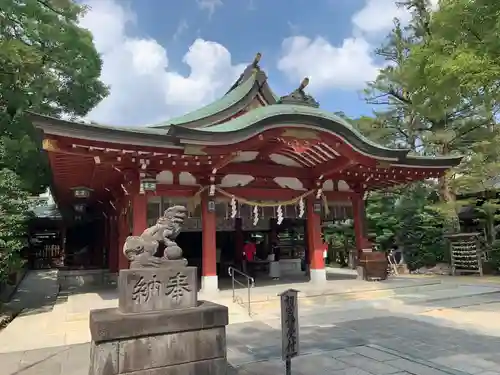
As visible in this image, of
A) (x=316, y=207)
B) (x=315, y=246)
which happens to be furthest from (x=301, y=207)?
(x=315, y=246)

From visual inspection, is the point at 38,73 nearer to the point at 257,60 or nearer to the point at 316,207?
the point at 257,60

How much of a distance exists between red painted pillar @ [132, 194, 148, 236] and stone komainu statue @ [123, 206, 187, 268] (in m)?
5.17

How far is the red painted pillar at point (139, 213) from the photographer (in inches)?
397

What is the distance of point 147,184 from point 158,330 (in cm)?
624

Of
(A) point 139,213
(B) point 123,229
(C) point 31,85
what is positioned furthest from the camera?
(C) point 31,85

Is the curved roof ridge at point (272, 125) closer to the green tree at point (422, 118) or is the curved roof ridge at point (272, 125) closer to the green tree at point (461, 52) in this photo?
the green tree at point (461, 52)

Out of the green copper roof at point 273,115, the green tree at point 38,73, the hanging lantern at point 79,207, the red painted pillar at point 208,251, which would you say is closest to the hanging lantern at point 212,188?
the red painted pillar at point 208,251

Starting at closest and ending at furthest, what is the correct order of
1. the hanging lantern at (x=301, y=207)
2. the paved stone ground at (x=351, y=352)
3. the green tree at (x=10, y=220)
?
the paved stone ground at (x=351, y=352) → the green tree at (x=10, y=220) → the hanging lantern at (x=301, y=207)

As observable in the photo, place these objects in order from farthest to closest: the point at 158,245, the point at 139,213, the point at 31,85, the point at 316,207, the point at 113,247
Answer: the point at 113,247, the point at 31,85, the point at 316,207, the point at 139,213, the point at 158,245

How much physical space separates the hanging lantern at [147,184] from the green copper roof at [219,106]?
9.58ft

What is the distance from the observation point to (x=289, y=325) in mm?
4500

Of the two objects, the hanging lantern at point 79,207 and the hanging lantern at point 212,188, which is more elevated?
the hanging lantern at point 79,207

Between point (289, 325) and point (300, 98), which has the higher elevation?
point (300, 98)

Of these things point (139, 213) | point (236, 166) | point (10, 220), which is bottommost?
point (10, 220)
